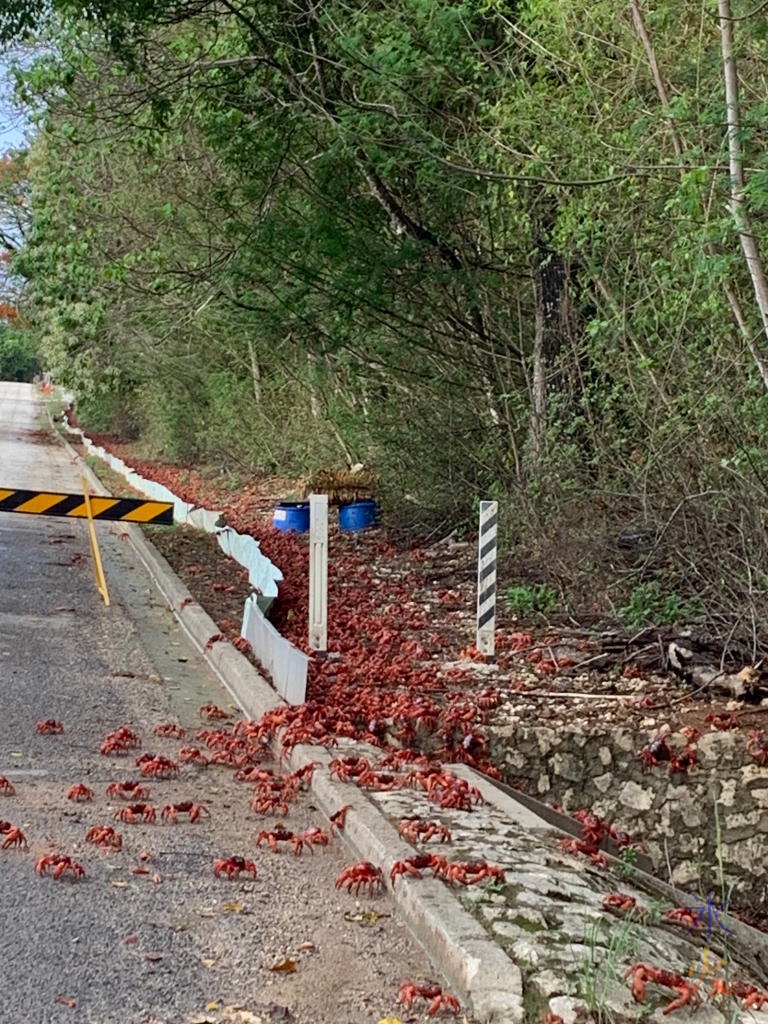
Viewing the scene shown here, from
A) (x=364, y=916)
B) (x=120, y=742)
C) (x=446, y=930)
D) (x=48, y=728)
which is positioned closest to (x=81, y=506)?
(x=48, y=728)

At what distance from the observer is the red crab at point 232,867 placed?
489 centimetres

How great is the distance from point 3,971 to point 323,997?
43.7 inches

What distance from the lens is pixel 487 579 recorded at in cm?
927

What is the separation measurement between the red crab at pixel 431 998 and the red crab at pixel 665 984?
1.91 ft

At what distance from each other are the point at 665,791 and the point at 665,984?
3.64 m

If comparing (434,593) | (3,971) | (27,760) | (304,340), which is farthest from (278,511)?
(3,971)

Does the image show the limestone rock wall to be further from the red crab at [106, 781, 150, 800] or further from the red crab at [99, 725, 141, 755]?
the red crab at [106, 781, 150, 800]

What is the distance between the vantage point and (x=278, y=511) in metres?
18.4

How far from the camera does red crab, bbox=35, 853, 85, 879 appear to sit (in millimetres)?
4727

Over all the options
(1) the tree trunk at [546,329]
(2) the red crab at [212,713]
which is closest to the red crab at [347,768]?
(2) the red crab at [212,713]

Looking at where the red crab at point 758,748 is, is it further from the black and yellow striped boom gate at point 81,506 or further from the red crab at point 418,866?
the black and yellow striped boom gate at point 81,506

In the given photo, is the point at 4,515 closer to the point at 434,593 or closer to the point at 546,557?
the point at 434,593

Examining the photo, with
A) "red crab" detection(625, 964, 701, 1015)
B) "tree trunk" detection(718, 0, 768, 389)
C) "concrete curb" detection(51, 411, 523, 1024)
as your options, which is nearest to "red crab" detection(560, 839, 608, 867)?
"concrete curb" detection(51, 411, 523, 1024)

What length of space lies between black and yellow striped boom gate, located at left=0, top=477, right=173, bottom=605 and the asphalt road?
8.48 ft
